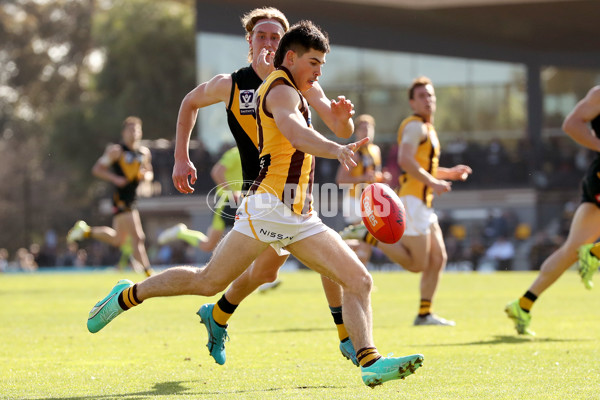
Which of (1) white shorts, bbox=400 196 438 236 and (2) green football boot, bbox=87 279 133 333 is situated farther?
(1) white shorts, bbox=400 196 438 236

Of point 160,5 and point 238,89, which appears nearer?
point 238,89

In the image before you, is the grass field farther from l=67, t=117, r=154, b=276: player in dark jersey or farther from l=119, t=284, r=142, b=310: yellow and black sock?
l=67, t=117, r=154, b=276: player in dark jersey

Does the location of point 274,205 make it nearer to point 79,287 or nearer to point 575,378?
point 575,378

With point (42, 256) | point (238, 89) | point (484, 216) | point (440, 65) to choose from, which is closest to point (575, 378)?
point (238, 89)

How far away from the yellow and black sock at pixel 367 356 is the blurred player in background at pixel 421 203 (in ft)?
14.9

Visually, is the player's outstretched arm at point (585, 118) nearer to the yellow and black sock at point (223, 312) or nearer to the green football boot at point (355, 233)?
the green football boot at point (355, 233)

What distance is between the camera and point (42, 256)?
37906 mm

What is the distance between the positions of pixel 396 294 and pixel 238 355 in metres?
7.55

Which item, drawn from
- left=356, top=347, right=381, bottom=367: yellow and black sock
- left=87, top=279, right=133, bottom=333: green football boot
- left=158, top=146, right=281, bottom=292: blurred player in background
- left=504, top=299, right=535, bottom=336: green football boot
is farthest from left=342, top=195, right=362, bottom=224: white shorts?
left=356, top=347, right=381, bottom=367: yellow and black sock

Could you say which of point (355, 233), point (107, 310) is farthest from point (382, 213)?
point (355, 233)

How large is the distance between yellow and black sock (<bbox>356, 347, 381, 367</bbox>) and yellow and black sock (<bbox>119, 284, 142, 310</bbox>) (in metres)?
1.63

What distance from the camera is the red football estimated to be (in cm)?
632

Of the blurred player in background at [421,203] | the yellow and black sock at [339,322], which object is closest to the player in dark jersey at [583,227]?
the blurred player in background at [421,203]

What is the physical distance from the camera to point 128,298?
22.0ft
